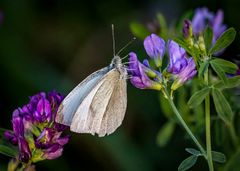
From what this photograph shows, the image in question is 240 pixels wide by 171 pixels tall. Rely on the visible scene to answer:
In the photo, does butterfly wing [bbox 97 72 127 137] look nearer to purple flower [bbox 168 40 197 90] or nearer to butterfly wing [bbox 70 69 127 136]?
butterfly wing [bbox 70 69 127 136]

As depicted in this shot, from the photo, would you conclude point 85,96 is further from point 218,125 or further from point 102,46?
point 102,46

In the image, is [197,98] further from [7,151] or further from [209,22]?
[209,22]

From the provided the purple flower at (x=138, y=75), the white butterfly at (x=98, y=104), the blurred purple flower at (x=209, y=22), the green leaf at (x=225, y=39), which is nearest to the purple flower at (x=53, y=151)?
the white butterfly at (x=98, y=104)

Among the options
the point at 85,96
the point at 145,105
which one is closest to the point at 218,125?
the point at 85,96

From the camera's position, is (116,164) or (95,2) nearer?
(116,164)

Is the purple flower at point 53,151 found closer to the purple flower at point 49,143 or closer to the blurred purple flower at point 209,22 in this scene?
the purple flower at point 49,143
